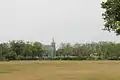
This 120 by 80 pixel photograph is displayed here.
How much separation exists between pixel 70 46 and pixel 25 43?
17743mm

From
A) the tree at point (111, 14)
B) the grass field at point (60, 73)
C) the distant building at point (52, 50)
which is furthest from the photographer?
the distant building at point (52, 50)

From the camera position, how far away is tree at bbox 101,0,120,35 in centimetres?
1569

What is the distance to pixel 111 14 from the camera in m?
16.8

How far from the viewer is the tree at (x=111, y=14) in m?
15.7

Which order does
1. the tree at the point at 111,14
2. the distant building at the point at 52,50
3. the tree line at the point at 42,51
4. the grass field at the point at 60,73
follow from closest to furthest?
the tree at the point at 111,14, the grass field at the point at 60,73, the tree line at the point at 42,51, the distant building at the point at 52,50

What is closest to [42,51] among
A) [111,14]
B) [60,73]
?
[60,73]

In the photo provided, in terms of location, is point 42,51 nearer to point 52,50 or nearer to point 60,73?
point 52,50

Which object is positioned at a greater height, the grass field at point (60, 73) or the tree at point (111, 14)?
the tree at point (111, 14)

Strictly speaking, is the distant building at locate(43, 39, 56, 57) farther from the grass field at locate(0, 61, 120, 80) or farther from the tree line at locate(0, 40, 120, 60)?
the grass field at locate(0, 61, 120, 80)

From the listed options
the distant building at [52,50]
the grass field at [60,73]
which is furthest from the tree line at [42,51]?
the grass field at [60,73]

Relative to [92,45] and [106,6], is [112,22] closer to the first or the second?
[106,6]

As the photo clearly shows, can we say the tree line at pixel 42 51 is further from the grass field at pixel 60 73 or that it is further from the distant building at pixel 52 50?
the grass field at pixel 60 73

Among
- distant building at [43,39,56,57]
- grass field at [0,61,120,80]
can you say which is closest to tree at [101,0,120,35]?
grass field at [0,61,120,80]

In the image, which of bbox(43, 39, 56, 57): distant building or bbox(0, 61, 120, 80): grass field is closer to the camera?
bbox(0, 61, 120, 80): grass field
